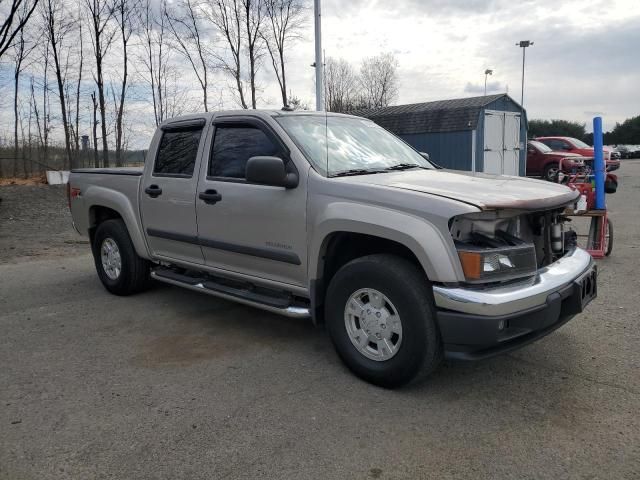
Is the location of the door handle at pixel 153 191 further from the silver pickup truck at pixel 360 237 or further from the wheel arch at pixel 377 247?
the wheel arch at pixel 377 247

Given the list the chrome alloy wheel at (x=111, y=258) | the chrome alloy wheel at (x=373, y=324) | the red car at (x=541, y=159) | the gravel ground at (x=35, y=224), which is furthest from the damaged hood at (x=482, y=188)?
the red car at (x=541, y=159)

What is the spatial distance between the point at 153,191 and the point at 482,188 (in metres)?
3.10

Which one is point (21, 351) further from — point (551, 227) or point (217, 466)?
point (551, 227)

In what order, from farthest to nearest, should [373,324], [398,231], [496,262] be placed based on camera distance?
[373,324], [398,231], [496,262]

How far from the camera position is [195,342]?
15.2 feet

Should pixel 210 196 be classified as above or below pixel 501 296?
above

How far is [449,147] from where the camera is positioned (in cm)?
1850

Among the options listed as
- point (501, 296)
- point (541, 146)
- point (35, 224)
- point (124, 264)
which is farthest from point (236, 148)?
point (541, 146)

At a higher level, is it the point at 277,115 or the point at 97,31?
the point at 97,31

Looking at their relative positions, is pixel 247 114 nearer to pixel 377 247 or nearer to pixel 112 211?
pixel 377 247

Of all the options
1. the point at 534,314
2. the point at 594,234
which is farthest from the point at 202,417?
the point at 594,234

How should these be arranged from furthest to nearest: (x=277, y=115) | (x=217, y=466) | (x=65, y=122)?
1. (x=65, y=122)
2. (x=277, y=115)
3. (x=217, y=466)

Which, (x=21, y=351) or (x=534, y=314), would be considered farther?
(x=21, y=351)

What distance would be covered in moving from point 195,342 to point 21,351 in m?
1.37
